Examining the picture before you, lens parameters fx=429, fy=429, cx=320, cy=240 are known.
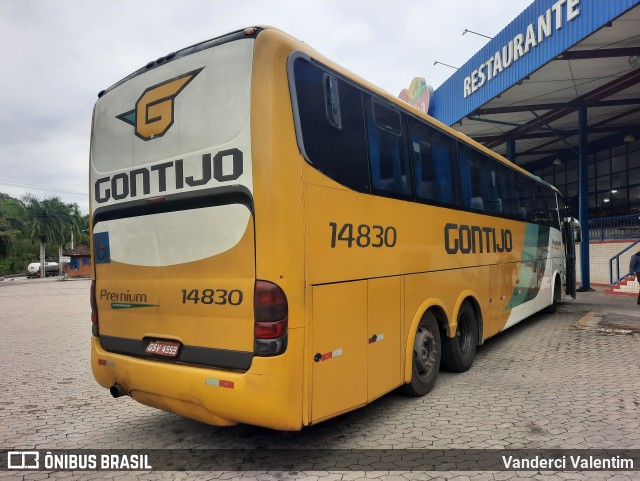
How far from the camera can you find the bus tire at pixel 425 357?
485 cm

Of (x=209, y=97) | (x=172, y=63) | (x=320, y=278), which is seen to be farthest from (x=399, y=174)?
(x=172, y=63)

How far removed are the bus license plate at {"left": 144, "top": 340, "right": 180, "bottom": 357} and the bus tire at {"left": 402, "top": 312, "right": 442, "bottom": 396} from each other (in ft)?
8.23

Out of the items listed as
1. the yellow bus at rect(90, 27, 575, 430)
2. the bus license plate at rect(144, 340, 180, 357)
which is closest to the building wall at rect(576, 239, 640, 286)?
the yellow bus at rect(90, 27, 575, 430)

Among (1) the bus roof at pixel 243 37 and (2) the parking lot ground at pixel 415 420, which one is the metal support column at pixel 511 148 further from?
(1) the bus roof at pixel 243 37

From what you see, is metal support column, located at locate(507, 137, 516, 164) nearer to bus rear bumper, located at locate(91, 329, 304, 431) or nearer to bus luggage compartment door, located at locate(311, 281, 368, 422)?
bus luggage compartment door, located at locate(311, 281, 368, 422)

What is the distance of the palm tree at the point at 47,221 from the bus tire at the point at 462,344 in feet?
178

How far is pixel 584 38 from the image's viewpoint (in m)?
10.7

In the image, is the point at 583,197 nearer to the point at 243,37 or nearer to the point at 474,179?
the point at 474,179

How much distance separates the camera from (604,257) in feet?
60.5

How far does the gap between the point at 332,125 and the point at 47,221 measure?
56.6 m

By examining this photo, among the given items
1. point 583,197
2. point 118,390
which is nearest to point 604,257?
point 583,197

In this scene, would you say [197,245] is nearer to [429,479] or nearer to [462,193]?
[429,479]

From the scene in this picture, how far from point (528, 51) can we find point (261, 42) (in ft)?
40.0

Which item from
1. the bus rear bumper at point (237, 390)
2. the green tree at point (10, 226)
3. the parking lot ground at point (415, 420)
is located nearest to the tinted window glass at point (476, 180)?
the parking lot ground at point (415, 420)
